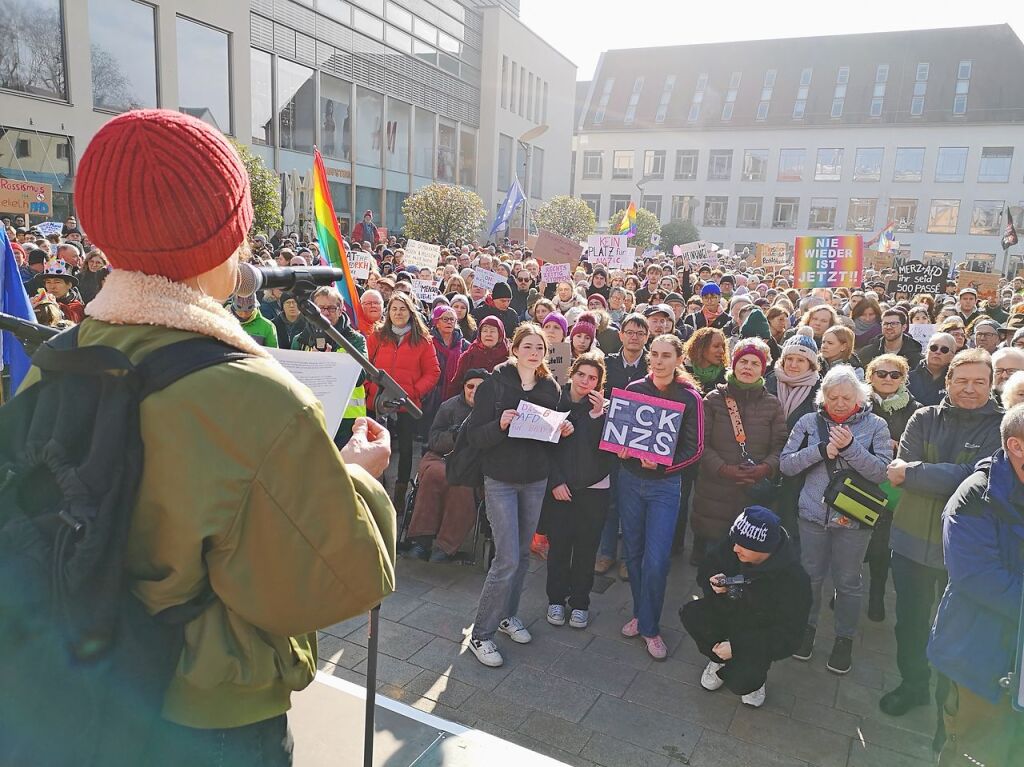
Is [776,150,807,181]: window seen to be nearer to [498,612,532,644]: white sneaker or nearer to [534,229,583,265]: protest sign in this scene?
[534,229,583,265]: protest sign

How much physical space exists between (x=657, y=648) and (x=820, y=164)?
190 feet

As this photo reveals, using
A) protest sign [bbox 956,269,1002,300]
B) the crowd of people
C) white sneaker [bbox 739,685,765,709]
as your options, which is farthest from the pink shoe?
protest sign [bbox 956,269,1002,300]

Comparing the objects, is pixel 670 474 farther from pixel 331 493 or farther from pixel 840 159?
pixel 840 159

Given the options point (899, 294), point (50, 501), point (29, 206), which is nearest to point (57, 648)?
point (50, 501)

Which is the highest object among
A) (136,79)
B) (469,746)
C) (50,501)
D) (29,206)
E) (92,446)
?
(136,79)

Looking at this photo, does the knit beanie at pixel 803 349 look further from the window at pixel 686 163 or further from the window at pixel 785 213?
the window at pixel 686 163

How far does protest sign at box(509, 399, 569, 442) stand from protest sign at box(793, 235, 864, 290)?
8.71 m

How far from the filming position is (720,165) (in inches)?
2264

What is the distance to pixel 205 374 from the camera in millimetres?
1184

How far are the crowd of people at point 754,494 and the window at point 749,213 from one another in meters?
53.7

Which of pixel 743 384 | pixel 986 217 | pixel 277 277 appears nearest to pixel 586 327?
pixel 743 384

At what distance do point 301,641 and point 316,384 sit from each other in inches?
56.7

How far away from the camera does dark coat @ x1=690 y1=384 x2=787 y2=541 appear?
16.5 ft

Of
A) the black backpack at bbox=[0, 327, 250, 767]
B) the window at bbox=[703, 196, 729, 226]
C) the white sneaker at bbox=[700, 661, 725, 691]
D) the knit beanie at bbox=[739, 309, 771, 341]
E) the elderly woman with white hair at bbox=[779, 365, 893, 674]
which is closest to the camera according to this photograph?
the black backpack at bbox=[0, 327, 250, 767]
